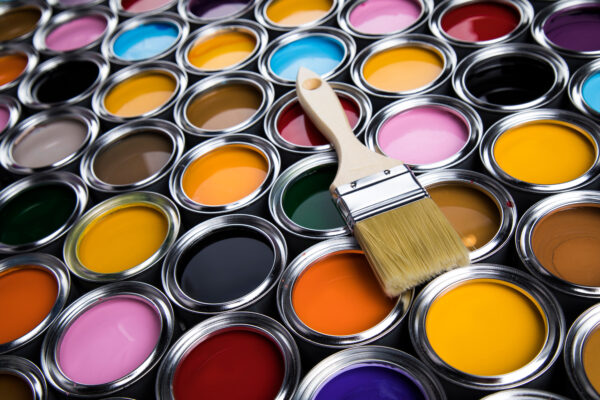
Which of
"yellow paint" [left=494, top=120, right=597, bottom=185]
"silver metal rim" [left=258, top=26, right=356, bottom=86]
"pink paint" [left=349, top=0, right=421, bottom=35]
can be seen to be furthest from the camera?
"pink paint" [left=349, top=0, right=421, bottom=35]

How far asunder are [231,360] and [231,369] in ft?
0.11

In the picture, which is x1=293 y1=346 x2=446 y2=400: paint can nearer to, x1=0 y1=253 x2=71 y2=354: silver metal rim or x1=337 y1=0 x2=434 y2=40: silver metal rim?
x1=0 y1=253 x2=71 y2=354: silver metal rim

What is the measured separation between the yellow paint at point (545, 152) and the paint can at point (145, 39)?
7.09 feet

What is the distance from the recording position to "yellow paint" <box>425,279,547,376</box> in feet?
6.14

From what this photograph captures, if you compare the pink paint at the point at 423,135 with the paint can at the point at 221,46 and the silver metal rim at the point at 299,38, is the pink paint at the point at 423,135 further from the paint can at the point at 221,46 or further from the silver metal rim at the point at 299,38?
the paint can at the point at 221,46

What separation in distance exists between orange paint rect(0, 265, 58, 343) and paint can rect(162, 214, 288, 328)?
0.59 m

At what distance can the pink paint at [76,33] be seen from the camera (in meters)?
3.81

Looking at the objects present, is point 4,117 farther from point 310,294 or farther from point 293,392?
point 293,392

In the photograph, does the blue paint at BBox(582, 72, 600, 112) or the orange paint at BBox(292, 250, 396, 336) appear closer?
the orange paint at BBox(292, 250, 396, 336)

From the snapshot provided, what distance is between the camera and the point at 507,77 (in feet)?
9.16

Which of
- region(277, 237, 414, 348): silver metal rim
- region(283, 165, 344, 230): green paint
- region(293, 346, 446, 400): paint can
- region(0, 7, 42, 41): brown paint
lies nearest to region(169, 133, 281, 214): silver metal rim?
region(283, 165, 344, 230): green paint

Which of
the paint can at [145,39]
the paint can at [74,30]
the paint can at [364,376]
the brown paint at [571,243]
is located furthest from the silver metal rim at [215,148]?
the paint can at [74,30]

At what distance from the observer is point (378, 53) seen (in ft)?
10.1

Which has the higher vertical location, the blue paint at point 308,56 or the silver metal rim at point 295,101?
the blue paint at point 308,56
